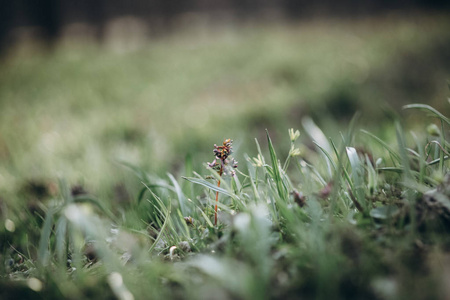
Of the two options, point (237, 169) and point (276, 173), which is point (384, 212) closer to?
point (276, 173)

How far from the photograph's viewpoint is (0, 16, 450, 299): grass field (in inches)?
24.5

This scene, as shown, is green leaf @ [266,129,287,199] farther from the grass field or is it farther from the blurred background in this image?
the blurred background

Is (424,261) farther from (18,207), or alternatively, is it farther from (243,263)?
(18,207)

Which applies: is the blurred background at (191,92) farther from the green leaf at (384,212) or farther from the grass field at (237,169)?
the green leaf at (384,212)

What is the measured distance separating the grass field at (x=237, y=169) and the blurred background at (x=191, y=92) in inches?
0.8

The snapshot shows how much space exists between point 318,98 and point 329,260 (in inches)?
92.5

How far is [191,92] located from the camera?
3.52 metres

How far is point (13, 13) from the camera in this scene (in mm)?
7445

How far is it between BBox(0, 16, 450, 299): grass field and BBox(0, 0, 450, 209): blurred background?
0.02 meters

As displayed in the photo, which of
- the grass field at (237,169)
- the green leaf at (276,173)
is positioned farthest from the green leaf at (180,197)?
the green leaf at (276,173)

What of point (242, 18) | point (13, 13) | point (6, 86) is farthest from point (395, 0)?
point (13, 13)

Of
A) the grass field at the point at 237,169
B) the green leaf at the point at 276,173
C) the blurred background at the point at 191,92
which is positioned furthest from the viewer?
the blurred background at the point at 191,92

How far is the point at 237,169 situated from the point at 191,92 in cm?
260

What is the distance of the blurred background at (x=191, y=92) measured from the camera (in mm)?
1970
